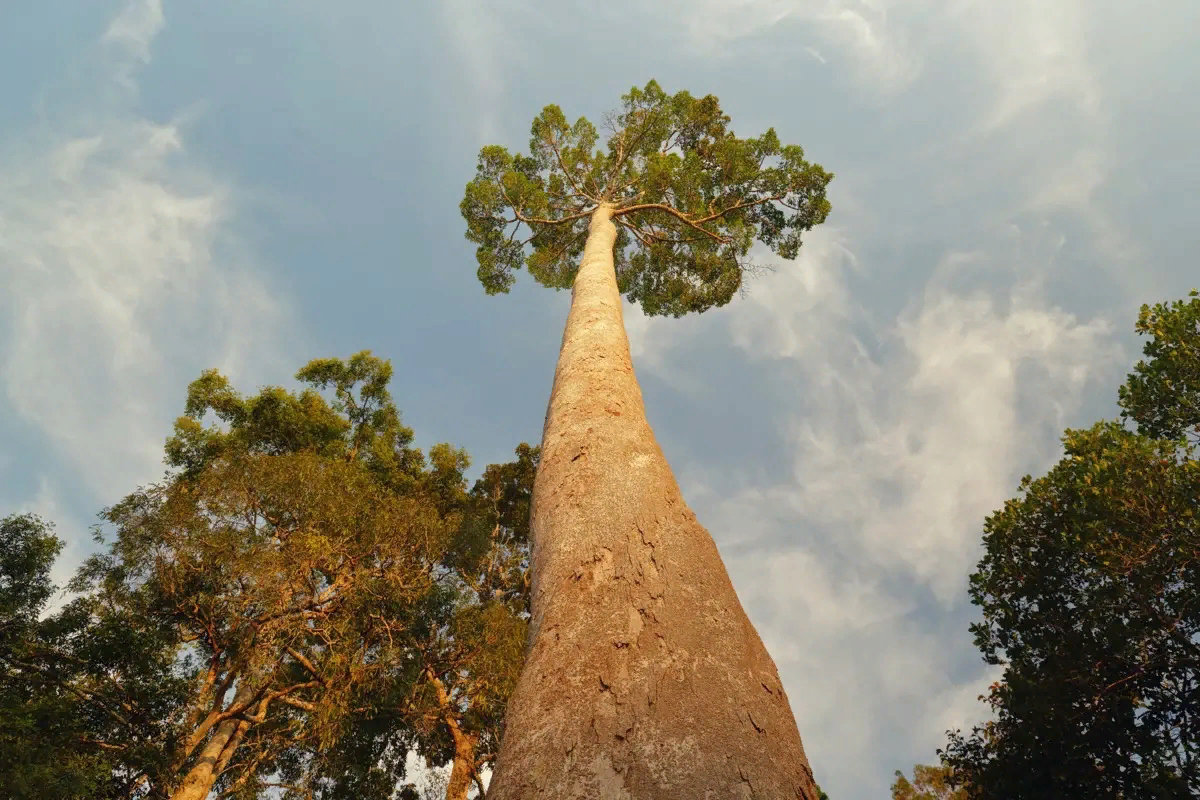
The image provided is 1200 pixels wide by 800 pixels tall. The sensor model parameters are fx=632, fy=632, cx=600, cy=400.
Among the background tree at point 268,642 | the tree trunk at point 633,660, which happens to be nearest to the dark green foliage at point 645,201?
the background tree at point 268,642

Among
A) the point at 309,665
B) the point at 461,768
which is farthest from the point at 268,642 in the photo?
the point at 461,768

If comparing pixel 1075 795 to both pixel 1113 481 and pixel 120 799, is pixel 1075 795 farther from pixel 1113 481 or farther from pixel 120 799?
pixel 120 799

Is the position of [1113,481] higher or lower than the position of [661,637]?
higher

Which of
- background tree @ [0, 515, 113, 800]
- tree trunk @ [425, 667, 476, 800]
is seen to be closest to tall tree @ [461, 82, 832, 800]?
background tree @ [0, 515, 113, 800]

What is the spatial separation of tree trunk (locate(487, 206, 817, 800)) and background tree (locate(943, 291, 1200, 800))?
26.2 ft

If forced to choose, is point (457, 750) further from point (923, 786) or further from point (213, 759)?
point (923, 786)

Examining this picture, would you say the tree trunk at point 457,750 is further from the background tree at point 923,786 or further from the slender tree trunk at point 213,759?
the background tree at point 923,786

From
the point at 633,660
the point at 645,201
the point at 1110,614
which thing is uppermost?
the point at 645,201

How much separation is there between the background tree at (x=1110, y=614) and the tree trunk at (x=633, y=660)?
7.98 metres

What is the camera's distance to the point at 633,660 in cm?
234

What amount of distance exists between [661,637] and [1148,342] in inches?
430

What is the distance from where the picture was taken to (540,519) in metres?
3.42

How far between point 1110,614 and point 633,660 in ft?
30.7

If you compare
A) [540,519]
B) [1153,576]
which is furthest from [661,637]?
[1153,576]
